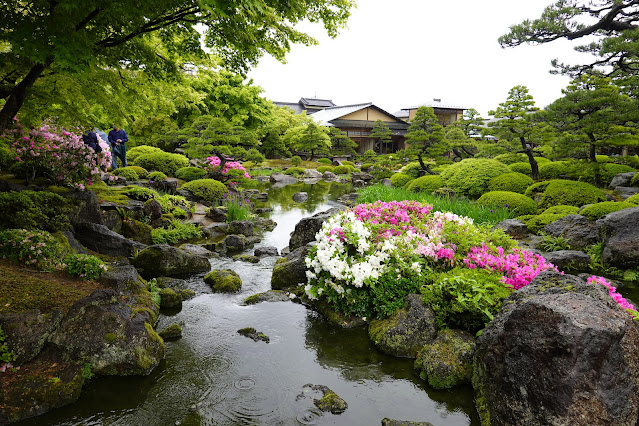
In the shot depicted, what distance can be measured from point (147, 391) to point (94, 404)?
540 millimetres

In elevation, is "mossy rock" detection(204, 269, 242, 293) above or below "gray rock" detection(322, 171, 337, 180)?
below

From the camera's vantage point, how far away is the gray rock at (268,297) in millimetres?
7230

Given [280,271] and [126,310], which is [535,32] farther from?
[126,310]

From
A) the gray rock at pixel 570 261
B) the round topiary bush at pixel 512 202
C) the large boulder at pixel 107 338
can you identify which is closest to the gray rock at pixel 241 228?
the large boulder at pixel 107 338

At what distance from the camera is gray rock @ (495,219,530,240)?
35.7ft

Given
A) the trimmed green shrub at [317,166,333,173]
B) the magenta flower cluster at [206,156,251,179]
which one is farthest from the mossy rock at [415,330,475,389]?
the trimmed green shrub at [317,166,333,173]

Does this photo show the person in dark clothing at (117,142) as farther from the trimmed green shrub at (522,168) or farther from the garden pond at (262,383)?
the trimmed green shrub at (522,168)

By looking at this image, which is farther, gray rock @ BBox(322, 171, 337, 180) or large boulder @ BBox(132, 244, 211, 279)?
gray rock @ BBox(322, 171, 337, 180)

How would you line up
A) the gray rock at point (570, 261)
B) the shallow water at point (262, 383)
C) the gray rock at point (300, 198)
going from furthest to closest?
1. the gray rock at point (300, 198)
2. the gray rock at point (570, 261)
3. the shallow water at point (262, 383)

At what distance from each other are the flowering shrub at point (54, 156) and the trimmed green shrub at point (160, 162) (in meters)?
11.9

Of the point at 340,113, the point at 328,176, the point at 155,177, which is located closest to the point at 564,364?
the point at 155,177

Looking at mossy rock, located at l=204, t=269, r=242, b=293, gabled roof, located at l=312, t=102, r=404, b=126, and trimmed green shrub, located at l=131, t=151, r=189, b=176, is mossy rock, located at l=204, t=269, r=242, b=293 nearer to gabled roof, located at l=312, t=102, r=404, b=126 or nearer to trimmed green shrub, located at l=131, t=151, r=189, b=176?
trimmed green shrub, located at l=131, t=151, r=189, b=176

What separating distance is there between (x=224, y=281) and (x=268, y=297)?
1038 millimetres

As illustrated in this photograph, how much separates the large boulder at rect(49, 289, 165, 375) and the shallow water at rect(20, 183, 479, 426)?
168mm
